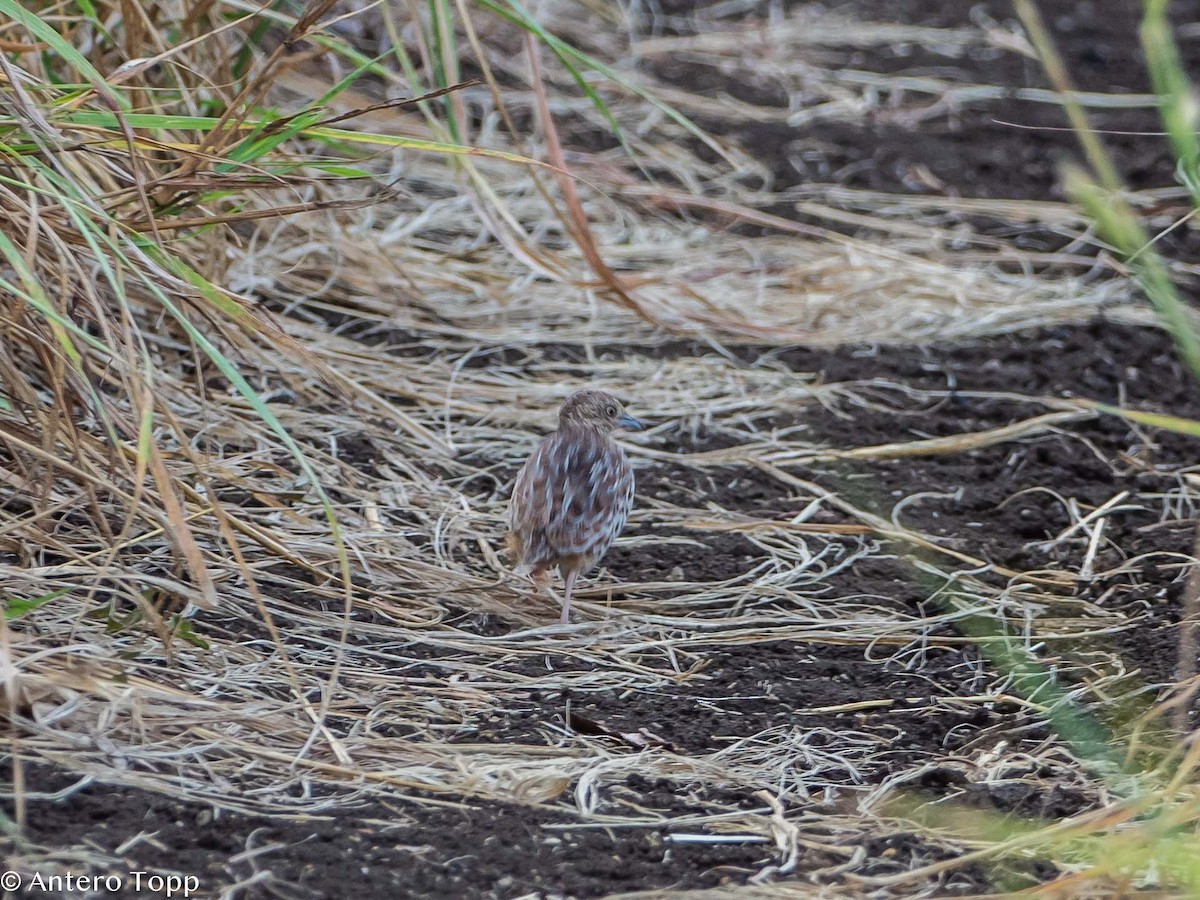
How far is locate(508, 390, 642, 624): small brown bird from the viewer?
10.9 ft

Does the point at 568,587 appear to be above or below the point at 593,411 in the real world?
below

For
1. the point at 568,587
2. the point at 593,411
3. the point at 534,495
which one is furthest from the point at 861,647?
the point at 593,411

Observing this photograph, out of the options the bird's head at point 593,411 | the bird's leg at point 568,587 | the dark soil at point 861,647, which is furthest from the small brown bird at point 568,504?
the dark soil at point 861,647

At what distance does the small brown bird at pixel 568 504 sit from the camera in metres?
3.31

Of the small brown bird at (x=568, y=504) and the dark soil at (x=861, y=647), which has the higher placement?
the small brown bird at (x=568, y=504)

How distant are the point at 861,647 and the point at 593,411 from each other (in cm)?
92

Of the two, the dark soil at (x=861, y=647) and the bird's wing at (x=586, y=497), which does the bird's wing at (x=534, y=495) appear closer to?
the bird's wing at (x=586, y=497)

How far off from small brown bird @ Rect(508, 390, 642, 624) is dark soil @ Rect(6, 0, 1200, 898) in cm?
28

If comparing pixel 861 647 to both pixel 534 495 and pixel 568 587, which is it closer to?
pixel 568 587

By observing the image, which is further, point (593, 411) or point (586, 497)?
point (593, 411)

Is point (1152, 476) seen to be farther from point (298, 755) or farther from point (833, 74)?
point (833, 74)

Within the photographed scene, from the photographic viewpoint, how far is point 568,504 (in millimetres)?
3328

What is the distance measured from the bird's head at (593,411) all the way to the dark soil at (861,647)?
1.02 ft

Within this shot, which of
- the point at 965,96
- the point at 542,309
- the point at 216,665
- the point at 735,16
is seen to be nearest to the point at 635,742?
the point at 216,665
